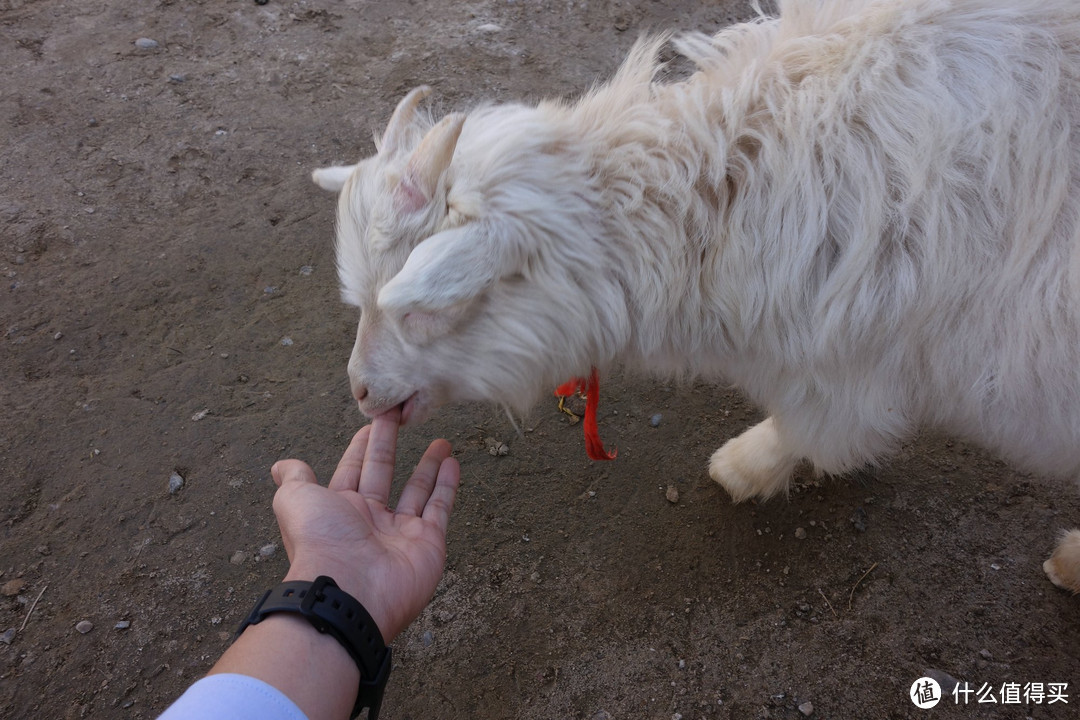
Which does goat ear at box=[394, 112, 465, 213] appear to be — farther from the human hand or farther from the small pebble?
the small pebble

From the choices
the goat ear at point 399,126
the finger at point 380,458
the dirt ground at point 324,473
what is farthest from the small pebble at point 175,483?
the goat ear at point 399,126

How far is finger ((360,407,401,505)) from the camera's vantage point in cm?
224

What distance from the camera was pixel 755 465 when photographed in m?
2.72

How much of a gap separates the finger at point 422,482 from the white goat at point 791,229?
39 cm

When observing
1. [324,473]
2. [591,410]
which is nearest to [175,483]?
[324,473]

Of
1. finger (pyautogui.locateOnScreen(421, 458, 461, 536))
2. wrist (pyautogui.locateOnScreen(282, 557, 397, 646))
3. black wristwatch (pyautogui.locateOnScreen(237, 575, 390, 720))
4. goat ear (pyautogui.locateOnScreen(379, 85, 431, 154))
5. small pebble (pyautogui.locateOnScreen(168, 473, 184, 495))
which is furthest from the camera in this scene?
small pebble (pyautogui.locateOnScreen(168, 473, 184, 495))

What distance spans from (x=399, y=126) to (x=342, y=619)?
4.74 ft

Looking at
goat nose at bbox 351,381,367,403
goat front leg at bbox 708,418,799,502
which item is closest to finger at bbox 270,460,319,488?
goat nose at bbox 351,381,367,403

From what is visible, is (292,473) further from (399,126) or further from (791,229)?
(791,229)

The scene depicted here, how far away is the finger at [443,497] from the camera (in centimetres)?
223

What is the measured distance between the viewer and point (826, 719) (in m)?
2.34

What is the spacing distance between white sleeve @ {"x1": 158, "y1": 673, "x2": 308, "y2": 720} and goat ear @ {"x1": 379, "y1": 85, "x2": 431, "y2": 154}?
1.49 meters

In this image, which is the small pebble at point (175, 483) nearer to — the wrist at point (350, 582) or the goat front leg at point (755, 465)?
the wrist at point (350, 582)

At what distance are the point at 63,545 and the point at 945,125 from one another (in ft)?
11.5
